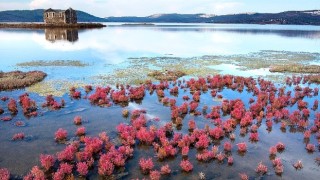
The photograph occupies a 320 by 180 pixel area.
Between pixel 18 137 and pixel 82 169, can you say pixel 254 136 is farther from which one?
pixel 18 137

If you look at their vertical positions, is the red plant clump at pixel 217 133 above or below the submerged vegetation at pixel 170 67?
below

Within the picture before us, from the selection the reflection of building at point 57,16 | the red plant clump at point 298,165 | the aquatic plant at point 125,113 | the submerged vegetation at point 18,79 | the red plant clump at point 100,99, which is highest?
the reflection of building at point 57,16

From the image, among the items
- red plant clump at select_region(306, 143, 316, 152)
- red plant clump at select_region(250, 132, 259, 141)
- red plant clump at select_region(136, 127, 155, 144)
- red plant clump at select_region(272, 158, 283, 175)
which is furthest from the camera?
red plant clump at select_region(250, 132, 259, 141)

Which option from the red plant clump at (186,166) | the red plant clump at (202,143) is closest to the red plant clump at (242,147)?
the red plant clump at (202,143)

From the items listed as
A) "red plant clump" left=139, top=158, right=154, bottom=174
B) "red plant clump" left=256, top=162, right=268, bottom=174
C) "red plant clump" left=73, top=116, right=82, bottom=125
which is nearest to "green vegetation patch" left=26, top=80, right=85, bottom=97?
"red plant clump" left=73, top=116, right=82, bottom=125

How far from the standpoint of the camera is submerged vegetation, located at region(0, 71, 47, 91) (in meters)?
30.2

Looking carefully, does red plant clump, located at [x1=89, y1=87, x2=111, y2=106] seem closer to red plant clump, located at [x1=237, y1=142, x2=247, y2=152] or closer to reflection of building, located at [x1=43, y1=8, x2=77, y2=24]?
red plant clump, located at [x1=237, y1=142, x2=247, y2=152]

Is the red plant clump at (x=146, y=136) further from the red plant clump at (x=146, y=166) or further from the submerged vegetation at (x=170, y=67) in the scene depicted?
the submerged vegetation at (x=170, y=67)

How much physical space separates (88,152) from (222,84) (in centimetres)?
1978

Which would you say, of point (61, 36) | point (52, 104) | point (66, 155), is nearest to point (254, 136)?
point (66, 155)

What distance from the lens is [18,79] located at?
107 feet

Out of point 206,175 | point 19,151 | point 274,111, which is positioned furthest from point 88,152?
point 274,111

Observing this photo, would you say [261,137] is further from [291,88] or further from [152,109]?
[291,88]

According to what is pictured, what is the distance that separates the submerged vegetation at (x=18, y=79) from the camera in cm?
3025
